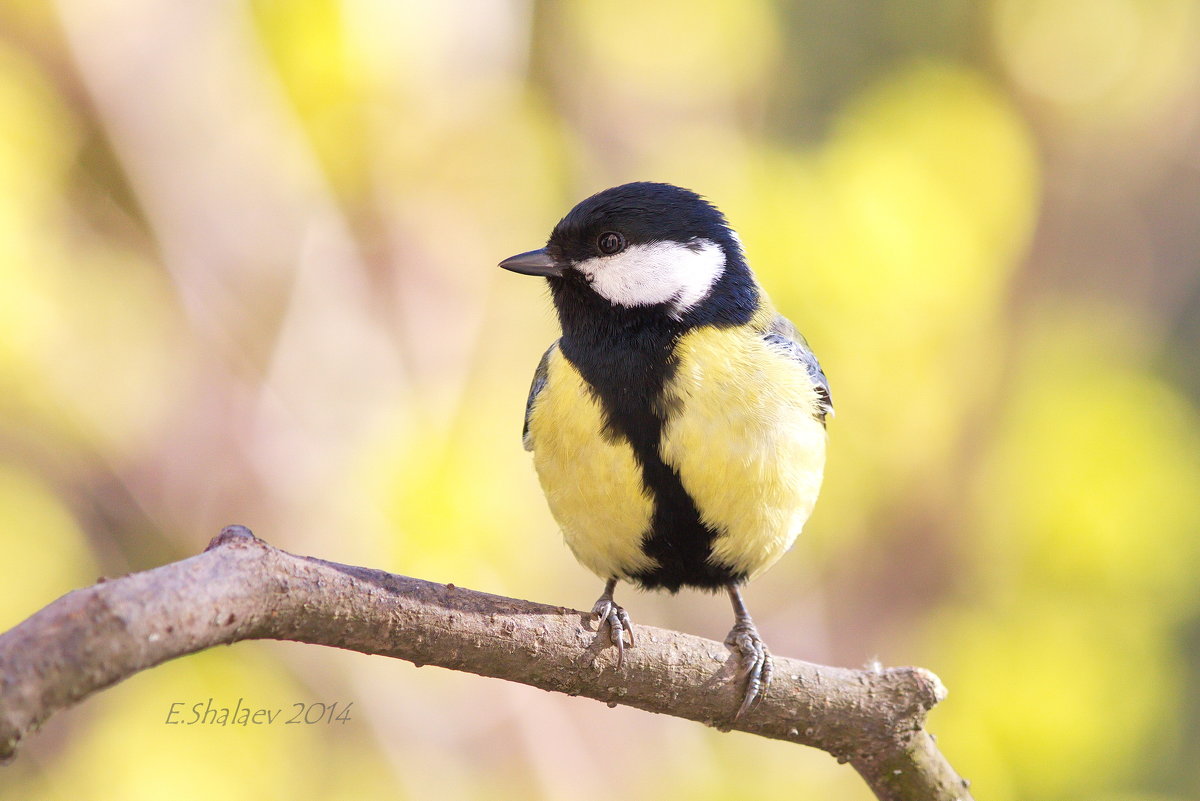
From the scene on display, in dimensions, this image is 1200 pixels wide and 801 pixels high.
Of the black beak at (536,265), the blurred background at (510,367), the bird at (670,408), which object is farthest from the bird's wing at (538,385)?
the blurred background at (510,367)

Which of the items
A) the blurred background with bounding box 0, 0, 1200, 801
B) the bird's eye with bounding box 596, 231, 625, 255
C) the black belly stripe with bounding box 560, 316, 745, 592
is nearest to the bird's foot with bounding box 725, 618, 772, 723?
the black belly stripe with bounding box 560, 316, 745, 592

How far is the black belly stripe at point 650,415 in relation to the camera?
142 cm

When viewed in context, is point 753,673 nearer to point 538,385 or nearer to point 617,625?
point 617,625

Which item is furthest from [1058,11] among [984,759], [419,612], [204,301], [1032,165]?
[419,612]

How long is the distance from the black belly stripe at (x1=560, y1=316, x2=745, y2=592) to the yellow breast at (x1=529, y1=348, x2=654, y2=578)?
1 centimetres

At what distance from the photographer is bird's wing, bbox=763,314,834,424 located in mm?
1607

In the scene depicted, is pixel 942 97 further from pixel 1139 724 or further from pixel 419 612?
pixel 419 612

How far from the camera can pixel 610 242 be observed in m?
1.56

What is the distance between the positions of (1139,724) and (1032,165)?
62.7 inches

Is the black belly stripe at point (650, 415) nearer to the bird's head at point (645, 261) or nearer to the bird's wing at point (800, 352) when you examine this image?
the bird's head at point (645, 261)

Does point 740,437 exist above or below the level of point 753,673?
above

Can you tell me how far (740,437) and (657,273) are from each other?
0.90 feet

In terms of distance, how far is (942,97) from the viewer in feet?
9.84

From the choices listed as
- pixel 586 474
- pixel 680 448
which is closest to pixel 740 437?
pixel 680 448
